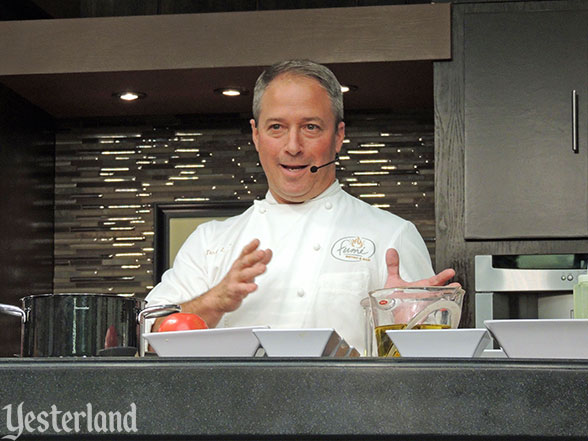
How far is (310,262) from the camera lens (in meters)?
2.39

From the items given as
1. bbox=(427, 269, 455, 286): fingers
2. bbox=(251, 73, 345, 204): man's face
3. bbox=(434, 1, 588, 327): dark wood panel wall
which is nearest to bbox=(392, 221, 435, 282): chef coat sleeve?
bbox=(251, 73, 345, 204): man's face

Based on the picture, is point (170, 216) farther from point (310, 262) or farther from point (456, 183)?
point (310, 262)

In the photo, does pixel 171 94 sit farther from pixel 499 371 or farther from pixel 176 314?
pixel 499 371

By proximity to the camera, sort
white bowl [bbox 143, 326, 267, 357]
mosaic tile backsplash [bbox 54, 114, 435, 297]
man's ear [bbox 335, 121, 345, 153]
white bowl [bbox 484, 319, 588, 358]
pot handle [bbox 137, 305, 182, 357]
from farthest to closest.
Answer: mosaic tile backsplash [bbox 54, 114, 435, 297] < man's ear [bbox 335, 121, 345, 153] < pot handle [bbox 137, 305, 182, 357] < white bowl [bbox 143, 326, 267, 357] < white bowl [bbox 484, 319, 588, 358]

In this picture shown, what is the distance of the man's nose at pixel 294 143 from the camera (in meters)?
2.33

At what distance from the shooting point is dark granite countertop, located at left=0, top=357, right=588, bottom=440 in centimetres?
88

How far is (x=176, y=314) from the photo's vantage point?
4.30 ft

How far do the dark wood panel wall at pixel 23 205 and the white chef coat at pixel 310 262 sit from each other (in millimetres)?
1089

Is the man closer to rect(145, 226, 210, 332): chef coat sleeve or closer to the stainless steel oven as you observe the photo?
rect(145, 226, 210, 332): chef coat sleeve

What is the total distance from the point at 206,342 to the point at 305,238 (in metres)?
1.26

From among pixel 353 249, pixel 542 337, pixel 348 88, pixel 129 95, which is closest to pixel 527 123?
pixel 348 88

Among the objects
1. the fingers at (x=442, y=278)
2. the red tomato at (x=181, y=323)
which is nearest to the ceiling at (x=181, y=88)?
the fingers at (x=442, y=278)

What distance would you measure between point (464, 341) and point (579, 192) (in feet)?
6.49

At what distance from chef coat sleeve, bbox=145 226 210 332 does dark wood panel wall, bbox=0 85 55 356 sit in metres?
1.07
